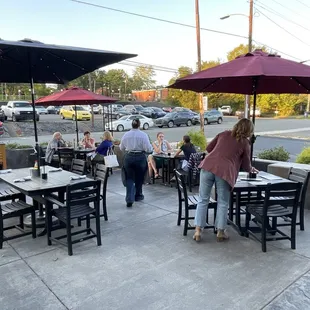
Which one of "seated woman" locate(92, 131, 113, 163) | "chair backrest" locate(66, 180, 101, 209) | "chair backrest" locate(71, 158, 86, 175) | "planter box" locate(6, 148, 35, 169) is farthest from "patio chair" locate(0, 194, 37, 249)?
"planter box" locate(6, 148, 35, 169)

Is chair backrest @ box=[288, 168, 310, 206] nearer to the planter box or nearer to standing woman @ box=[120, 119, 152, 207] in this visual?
standing woman @ box=[120, 119, 152, 207]

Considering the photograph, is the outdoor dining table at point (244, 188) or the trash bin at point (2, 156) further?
the trash bin at point (2, 156)

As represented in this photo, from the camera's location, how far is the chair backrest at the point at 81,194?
3.47m

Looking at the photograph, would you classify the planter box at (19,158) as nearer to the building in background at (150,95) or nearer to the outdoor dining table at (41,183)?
the outdoor dining table at (41,183)

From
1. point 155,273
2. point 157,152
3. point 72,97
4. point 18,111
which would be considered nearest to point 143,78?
point 18,111

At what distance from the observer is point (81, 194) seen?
11.8 ft

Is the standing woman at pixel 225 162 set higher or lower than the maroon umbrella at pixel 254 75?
lower

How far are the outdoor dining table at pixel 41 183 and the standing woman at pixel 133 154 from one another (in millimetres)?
1167

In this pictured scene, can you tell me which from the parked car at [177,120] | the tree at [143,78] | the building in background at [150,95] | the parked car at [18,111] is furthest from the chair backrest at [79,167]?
the tree at [143,78]

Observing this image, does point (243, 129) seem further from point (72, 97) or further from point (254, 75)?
point (72, 97)

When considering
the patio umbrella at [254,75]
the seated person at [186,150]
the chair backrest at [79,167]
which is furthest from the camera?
the seated person at [186,150]

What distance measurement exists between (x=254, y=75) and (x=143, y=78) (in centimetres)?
8494

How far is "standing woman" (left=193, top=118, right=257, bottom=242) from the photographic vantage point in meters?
3.58

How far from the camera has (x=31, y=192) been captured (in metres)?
3.69
